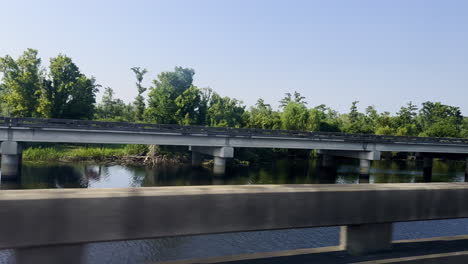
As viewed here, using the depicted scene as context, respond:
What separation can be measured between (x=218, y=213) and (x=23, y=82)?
57265 millimetres

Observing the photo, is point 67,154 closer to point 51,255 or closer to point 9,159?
Answer: point 9,159

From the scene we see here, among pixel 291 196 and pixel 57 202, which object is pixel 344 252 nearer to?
pixel 291 196

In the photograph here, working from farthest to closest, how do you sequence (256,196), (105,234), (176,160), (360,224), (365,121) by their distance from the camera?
(365,121)
(176,160)
(360,224)
(256,196)
(105,234)

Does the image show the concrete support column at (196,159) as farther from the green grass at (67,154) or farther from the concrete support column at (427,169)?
the concrete support column at (427,169)

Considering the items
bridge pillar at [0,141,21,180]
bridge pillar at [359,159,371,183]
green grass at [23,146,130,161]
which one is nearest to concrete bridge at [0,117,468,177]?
bridge pillar at [0,141,21,180]

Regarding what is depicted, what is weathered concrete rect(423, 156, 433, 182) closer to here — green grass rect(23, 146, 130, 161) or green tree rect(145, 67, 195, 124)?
green tree rect(145, 67, 195, 124)

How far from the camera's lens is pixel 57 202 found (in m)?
3.10

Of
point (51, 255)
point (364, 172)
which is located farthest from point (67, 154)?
point (51, 255)

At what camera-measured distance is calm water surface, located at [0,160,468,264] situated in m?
11.8

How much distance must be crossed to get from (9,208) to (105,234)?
910 millimetres

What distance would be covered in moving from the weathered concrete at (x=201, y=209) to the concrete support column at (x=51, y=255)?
3.0 inches

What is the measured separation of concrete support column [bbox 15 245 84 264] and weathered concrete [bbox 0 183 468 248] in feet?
0.25

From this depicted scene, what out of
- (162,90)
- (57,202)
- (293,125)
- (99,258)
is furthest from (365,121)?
(57,202)

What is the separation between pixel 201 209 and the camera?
11.8ft
